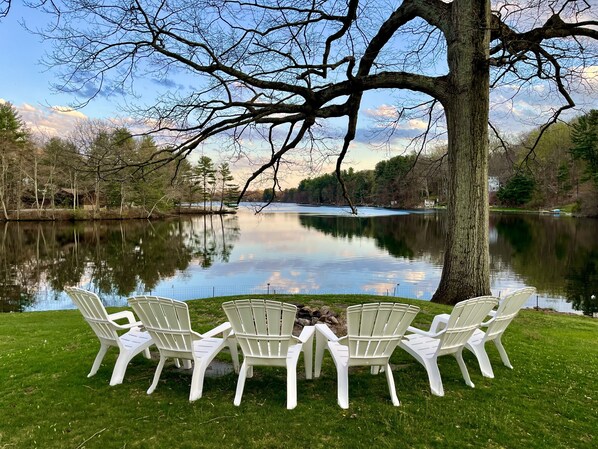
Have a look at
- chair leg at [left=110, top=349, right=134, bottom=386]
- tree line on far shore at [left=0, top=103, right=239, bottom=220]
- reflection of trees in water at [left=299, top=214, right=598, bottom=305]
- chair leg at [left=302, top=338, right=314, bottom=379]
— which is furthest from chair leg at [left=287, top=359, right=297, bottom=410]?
tree line on far shore at [left=0, top=103, right=239, bottom=220]

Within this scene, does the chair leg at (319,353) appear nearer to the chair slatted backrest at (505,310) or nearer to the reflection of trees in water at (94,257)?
the chair slatted backrest at (505,310)

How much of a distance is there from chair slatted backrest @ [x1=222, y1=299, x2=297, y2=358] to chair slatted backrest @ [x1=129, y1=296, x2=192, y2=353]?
410 mm

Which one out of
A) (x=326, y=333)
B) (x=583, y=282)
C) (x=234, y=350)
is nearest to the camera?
(x=326, y=333)

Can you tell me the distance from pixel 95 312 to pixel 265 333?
1726 millimetres

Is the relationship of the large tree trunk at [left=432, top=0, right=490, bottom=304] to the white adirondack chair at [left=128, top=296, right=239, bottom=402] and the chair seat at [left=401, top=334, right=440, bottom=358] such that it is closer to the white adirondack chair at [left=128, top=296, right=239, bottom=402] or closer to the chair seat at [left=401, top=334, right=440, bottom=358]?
the chair seat at [left=401, top=334, right=440, bottom=358]

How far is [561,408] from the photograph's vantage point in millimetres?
3227

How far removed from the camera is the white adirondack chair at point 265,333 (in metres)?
3.14

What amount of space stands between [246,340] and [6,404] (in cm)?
210

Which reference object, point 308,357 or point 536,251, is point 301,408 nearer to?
point 308,357

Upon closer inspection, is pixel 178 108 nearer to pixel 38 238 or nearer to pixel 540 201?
pixel 38 238

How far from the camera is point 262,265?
68.6 feet

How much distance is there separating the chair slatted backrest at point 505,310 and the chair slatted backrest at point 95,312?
12.1ft

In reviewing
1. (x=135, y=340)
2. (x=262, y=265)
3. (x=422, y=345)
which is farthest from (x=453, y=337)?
(x=262, y=265)

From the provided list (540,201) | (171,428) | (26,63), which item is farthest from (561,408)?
(540,201)
